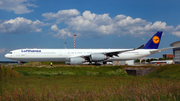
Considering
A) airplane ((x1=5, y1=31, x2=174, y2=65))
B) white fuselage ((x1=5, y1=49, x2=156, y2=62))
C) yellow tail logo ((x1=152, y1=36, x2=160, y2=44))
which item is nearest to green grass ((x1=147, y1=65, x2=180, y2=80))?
airplane ((x1=5, y1=31, x2=174, y2=65))

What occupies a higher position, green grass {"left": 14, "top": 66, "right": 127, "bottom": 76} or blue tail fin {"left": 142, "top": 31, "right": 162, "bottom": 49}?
blue tail fin {"left": 142, "top": 31, "right": 162, "bottom": 49}

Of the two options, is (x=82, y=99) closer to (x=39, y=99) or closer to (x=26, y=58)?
(x=39, y=99)

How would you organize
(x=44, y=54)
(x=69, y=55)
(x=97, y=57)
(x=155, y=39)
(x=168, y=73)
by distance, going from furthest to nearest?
(x=155, y=39), (x=69, y=55), (x=44, y=54), (x=97, y=57), (x=168, y=73)

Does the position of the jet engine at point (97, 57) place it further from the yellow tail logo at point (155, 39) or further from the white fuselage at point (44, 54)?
the yellow tail logo at point (155, 39)

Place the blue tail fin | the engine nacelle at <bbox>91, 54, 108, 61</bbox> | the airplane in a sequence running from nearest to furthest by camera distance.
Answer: the engine nacelle at <bbox>91, 54, 108, 61</bbox>
the airplane
the blue tail fin

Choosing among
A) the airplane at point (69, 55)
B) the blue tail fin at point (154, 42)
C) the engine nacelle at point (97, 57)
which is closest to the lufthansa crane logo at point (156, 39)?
the blue tail fin at point (154, 42)

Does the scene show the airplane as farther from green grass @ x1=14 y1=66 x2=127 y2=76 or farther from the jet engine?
green grass @ x1=14 y1=66 x2=127 y2=76

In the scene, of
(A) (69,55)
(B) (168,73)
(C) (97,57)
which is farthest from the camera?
(A) (69,55)

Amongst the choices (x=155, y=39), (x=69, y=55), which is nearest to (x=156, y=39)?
(x=155, y=39)

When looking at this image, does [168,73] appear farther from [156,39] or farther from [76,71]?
[156,39]

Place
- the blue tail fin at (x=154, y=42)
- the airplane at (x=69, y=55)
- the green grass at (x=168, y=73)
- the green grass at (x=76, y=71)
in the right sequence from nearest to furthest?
the green grass at (x=168, y=73) < the green grass at (x=76, y=71) < the airplane at (x=69, y=55) < the blue tail fin at (x=154, y=42)

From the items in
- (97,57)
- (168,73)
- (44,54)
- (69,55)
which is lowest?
(168,73)

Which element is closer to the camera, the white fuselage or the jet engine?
the jet engine

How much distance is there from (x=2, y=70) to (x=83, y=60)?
2435 cm
